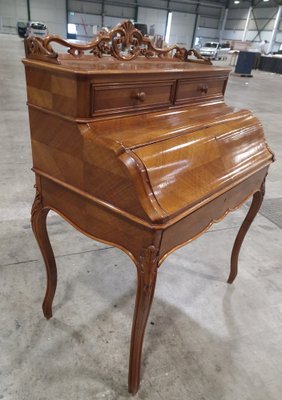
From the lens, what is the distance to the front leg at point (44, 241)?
131cm

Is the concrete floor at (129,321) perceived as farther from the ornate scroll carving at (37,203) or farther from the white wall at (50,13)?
the white wall at (50,13)

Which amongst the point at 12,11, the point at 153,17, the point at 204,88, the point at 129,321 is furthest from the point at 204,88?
the point at 153,17

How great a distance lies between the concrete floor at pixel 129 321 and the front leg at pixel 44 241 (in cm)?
11

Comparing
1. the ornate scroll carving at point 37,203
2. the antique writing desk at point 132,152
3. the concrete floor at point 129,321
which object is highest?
the antique writing desk at point 132,152

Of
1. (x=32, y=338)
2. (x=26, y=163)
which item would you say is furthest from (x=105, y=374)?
(x=26, y=163)

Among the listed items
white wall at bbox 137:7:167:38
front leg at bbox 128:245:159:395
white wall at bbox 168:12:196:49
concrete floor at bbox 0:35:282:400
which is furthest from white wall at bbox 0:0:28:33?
front leg at bbox 128:245:159:395

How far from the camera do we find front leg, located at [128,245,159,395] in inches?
37.3

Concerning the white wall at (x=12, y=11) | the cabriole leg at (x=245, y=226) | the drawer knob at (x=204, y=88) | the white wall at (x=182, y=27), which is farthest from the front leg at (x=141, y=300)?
the white wall at (x=182, y=27)

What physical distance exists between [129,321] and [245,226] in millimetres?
845

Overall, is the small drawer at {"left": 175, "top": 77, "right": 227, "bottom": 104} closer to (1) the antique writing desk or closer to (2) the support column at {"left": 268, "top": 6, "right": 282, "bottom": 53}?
(1) the antique writing desk

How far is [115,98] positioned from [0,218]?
175 centimetres

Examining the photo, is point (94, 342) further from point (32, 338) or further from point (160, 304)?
point (160, 304)

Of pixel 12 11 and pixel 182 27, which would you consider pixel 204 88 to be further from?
pixel 182 27

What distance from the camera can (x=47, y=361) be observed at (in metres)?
1.39
